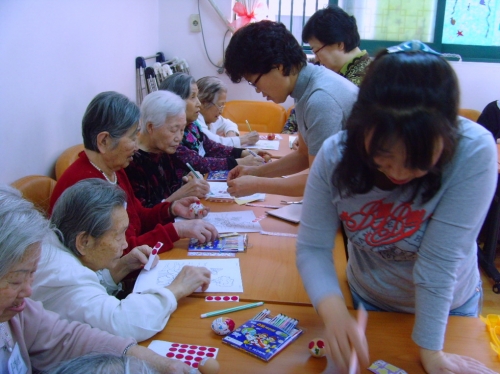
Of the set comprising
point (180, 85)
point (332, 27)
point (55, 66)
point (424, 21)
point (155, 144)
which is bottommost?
point (155, 144)

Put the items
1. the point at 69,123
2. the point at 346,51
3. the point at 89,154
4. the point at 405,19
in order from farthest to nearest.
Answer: the point at 405,19
the point at 346,51
the point at 69,123
the point at 89,154

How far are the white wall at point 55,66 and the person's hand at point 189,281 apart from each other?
97 centimetres

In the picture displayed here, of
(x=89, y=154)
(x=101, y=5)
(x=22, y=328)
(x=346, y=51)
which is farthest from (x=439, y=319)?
(x=101, y=5)

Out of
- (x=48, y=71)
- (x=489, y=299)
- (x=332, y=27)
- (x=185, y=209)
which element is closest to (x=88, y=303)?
(x=185, y=209)

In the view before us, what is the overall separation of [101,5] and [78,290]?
2.51 meters

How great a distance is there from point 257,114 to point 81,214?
3.55m

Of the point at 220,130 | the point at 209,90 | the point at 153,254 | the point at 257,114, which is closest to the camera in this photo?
the point at 153,254

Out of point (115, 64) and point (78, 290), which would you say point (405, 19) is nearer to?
point (115, 64)

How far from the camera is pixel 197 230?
176 cm

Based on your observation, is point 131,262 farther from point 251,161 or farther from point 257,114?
point 257,114

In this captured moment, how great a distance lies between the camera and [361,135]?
0.94 metres

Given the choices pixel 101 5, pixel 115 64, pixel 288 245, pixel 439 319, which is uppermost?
pixel 101 5

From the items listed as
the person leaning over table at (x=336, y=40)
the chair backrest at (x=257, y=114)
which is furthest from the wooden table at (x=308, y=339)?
the chair backrest at (x=257, y=114)

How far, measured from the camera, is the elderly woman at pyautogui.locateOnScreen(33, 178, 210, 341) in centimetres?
122
